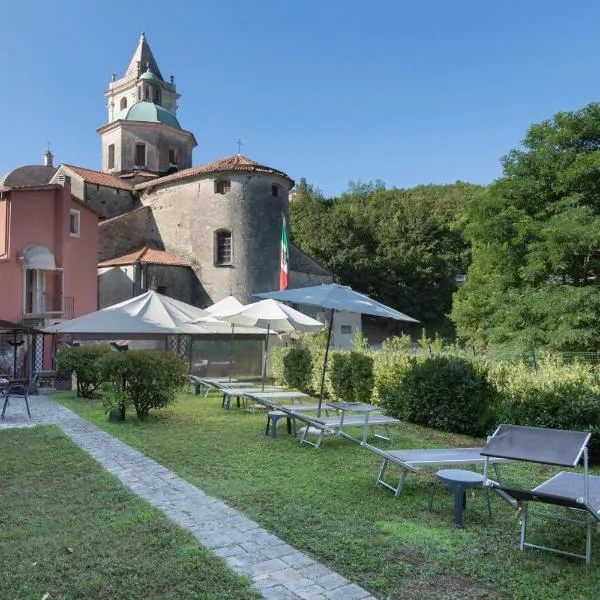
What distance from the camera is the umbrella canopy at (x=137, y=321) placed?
13.3m

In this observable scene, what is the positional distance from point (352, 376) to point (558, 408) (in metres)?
5.98

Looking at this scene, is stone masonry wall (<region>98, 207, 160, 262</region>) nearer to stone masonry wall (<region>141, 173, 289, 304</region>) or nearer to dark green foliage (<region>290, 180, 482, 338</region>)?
stone masonry wall (<region>141, 173, 289, 304</region>)

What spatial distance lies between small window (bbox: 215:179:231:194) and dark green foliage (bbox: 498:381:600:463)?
23399 millimetres

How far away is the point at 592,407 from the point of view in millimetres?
7641

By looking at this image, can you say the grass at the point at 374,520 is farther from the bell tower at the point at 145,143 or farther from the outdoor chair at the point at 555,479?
the bell tower at the point at 145,143

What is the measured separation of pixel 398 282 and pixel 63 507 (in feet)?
138

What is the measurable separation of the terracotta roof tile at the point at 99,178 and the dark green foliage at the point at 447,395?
85.9 feet

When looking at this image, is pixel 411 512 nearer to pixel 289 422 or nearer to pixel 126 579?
pixel 126 579

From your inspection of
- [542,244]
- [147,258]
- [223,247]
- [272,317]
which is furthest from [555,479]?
[223,247]

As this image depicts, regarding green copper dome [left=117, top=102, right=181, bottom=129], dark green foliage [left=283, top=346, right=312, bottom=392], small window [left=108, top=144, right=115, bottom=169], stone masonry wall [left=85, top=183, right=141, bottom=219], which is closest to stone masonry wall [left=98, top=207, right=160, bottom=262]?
stone masonry wall [left=85, top=183, right=141, bottom=219]

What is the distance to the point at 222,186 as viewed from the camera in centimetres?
3002


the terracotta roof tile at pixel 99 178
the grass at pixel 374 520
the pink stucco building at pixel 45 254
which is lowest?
the grass at pixel 374 520

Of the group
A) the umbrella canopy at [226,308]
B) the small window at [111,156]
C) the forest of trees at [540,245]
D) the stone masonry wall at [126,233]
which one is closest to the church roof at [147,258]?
the stone masonry wall at [126,233]

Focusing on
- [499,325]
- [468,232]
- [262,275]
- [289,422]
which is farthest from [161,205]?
[289,422]
